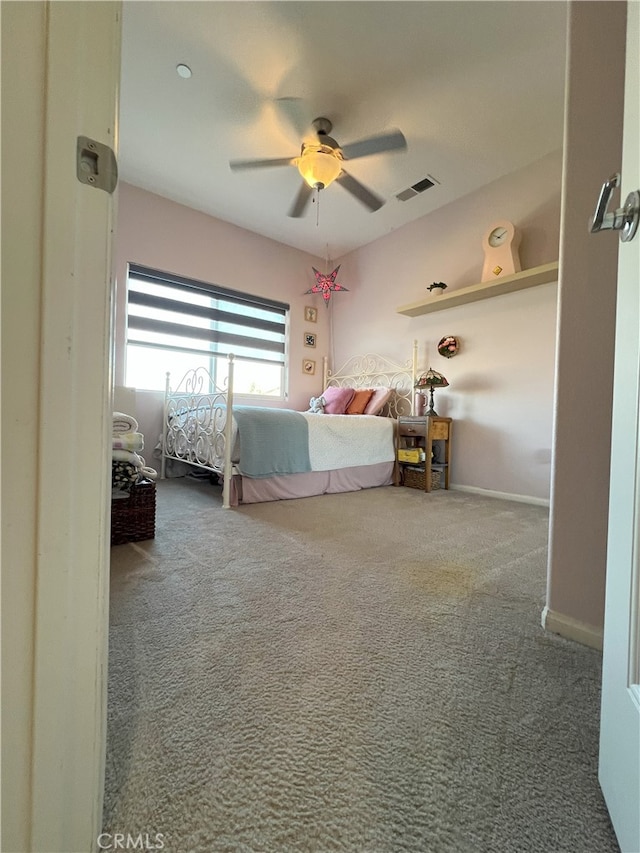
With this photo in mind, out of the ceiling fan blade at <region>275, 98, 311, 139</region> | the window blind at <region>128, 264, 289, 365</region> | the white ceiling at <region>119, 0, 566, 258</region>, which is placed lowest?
the window blind at <region>128, 264, 289, 365</region>

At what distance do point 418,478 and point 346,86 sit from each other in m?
2.94

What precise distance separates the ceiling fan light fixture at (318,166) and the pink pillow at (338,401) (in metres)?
1.99

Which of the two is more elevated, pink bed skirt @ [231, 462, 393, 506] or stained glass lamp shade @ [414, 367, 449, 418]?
stained glass lamp shade @ [414, 367, 449, 418]

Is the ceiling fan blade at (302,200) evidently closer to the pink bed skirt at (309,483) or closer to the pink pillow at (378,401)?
the pink pillow at (378,401)

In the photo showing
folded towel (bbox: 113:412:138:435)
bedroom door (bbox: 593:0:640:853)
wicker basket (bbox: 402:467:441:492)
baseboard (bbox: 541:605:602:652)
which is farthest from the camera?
wicker basket (bbox: 402:467:441:492)

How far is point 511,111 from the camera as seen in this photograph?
7.65ft

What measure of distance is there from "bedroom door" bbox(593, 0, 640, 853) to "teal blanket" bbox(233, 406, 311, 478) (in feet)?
6.45

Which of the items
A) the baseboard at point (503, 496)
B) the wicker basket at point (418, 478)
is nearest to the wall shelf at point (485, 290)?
the wicker basket at point (418, 478)

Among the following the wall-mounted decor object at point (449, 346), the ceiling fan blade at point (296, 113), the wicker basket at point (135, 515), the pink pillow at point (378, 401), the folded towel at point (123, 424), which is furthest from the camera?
the pink pillow at point (378, 401)

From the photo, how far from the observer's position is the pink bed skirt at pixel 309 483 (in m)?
2.41

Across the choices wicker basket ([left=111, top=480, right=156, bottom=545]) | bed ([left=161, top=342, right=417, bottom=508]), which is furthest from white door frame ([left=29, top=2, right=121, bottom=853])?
bed ([left=161, top=342, right=417, bottom=508])

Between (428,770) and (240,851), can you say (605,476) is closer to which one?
(428,770)

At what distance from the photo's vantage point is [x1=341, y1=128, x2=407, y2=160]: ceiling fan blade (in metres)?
1.99

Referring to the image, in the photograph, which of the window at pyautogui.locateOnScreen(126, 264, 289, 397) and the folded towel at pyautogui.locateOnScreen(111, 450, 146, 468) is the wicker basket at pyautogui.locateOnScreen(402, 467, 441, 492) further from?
the folded towel at pyautogui.locateOnScreen(111, 450, 146, 468)
